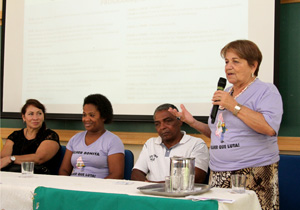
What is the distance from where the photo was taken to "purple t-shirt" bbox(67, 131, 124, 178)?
125 inches

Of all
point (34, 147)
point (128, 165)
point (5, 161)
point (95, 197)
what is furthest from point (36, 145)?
point (95, 197)

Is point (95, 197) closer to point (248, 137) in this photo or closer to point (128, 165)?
point (248, 137)

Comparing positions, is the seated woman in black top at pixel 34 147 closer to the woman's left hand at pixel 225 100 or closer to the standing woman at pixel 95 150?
the standing woman at pixel 95 150

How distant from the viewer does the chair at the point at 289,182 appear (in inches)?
113

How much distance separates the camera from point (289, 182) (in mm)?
2896

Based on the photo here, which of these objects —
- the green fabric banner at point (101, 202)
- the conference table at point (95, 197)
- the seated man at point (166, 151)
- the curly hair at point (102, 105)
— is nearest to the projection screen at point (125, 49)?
the curly hair at point (102, 105)

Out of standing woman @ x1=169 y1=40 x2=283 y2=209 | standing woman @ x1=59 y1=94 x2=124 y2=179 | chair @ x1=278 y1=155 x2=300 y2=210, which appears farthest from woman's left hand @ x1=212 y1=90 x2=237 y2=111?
standing woman @ x1=59 y1=94 x2=124 y2=179

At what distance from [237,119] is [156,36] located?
178cm

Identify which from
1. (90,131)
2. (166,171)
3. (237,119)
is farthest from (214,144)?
(90,131)

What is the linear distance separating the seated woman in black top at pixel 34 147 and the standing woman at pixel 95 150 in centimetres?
19

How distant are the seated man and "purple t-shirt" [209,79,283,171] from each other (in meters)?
0.51

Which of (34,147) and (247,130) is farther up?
(247,130)

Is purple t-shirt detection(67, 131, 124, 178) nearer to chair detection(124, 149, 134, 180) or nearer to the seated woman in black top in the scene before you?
chair detection(124, 149, 134, 180)

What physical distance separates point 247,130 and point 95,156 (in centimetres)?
130
